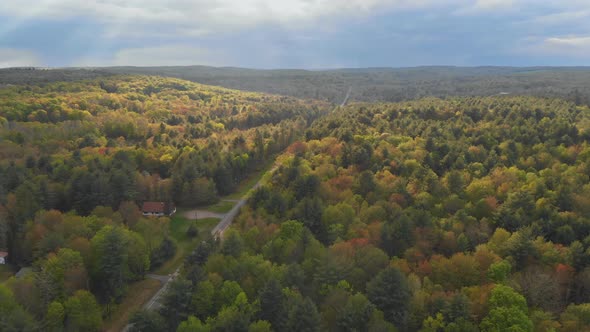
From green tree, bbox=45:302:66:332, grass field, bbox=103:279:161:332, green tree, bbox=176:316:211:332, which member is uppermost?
green tree, bbox=176:316:211:332

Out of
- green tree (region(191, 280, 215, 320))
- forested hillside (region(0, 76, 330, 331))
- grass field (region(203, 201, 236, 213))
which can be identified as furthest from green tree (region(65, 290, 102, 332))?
grass field (region(203, 201, 236, 213))

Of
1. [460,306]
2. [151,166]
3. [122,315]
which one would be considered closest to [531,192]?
[460,306]

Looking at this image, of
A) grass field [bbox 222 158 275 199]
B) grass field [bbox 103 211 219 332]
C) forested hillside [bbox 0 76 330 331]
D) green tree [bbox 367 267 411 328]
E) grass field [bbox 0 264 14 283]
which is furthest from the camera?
grass field [bbox 222 158 275 199]

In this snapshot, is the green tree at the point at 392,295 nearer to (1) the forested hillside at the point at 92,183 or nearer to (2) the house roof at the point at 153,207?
(1) the forested hillside at the point at 92,183

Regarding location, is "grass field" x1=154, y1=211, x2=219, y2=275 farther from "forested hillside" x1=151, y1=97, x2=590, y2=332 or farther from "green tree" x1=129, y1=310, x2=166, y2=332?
"green tree" x1=129, y1=310, x2=166, y2=332

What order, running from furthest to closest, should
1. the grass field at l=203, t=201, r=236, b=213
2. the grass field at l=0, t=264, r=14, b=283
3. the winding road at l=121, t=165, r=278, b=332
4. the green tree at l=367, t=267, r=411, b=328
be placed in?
the grass field at l=203, t=201, r=236, b=213
the grass field at l=0, t=264, r=14, b=283
the winding road at l=121, t=165, r=278, b=332
the green tree at l=367, t=267, r=411, b=328

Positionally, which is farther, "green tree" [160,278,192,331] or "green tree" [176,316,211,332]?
"green tree" [160,278,192,331]

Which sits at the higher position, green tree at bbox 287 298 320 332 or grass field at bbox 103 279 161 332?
green tree at bbox 287 298 320 332
